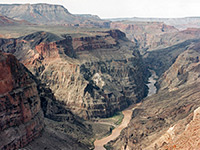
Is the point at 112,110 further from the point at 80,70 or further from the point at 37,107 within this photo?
the point at 37,107

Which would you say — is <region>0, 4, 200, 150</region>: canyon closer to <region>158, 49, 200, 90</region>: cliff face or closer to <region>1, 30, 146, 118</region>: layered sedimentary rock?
<region>1, 30, 146, 118</region>: layered sedimentary rock

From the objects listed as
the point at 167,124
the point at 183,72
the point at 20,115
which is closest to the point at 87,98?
the point at 167,124

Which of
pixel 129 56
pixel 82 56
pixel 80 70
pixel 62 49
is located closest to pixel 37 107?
pixel 80 70

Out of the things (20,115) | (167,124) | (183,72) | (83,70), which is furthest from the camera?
(183,72)

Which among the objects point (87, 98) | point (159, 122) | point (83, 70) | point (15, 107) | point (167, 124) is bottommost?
point (87, 98)

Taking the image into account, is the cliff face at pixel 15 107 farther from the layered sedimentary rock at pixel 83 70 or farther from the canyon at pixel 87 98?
the layered sedimentary rock at pixel 83 70

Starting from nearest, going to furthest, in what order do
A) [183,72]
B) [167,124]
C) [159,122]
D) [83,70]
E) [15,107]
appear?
[15,107] < [167,124] < [159,122] < [83,70] < [183,72]

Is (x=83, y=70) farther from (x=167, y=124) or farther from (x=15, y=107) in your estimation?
(x=15, y=107)
